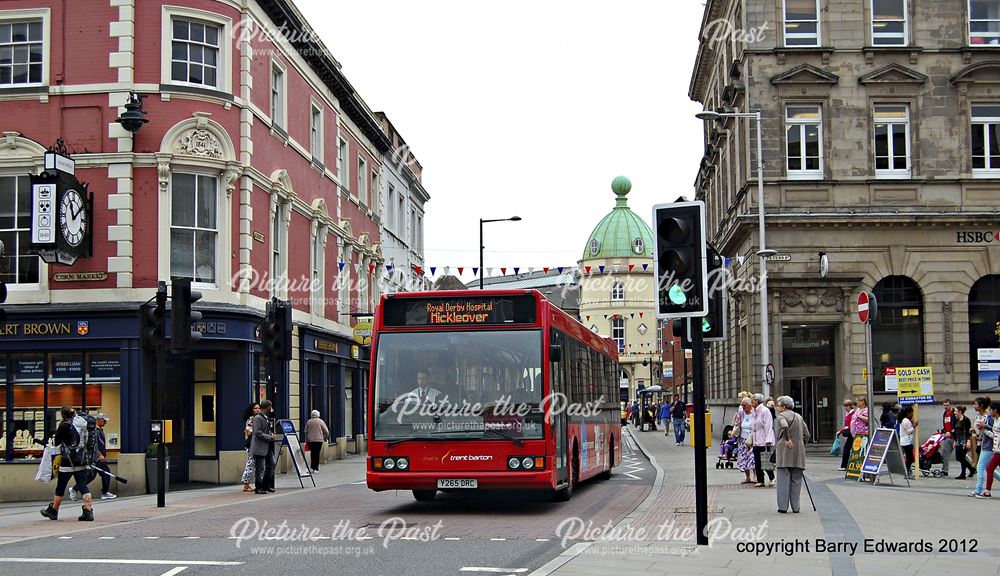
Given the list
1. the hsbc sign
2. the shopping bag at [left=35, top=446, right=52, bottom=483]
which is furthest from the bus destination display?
the hsbc sign

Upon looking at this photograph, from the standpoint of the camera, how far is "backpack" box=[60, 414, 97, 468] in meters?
16.8

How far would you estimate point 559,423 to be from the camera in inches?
660

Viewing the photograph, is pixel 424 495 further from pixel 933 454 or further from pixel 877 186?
pixel 877 186

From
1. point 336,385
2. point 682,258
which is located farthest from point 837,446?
point 682,258

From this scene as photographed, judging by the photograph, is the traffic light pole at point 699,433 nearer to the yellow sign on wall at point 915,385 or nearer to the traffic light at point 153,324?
the traffic light at point 153,324

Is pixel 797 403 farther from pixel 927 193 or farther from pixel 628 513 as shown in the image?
pixel 628 513

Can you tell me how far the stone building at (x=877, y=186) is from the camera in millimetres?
37344

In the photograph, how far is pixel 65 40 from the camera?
25.2 metres

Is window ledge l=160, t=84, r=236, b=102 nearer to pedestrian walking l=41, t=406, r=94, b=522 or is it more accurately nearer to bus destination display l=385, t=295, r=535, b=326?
pedestrian walking l=41, t=406, r=94, b=522

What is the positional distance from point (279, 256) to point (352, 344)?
864cm

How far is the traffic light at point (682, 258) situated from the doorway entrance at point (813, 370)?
93.8ft

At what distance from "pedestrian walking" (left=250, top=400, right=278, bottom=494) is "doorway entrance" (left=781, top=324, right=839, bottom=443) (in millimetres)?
→ 21288

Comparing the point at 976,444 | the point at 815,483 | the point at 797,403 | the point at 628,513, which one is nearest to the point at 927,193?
the point at 797,403

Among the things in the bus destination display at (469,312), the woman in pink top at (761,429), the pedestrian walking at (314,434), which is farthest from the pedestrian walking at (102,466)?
the woman in pink top at (761,429)
